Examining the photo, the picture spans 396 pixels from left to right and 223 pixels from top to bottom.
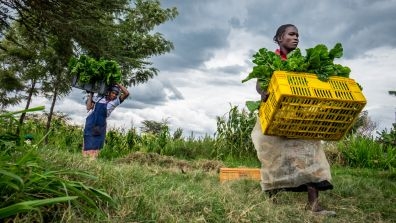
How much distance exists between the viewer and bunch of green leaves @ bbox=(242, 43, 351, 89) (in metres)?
4.15

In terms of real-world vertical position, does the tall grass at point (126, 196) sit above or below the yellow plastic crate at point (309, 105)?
below

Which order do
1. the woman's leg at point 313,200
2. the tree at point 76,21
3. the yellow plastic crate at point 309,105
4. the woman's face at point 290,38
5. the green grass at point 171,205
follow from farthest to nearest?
the tree at point 76,21 → the woman's face at point 290,38 → the woman's leg at point 313,200 → the yellow plastic crate at point 309,105 → the green grass at point 171,205

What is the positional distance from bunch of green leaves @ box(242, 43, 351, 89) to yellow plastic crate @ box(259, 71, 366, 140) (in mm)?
96

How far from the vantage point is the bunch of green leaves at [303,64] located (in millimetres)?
4148

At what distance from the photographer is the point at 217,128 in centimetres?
1195

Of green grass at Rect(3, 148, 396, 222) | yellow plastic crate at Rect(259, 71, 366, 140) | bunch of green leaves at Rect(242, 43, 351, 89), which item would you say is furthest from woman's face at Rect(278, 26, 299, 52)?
green grass at Rect(3, 148, 396, 222)

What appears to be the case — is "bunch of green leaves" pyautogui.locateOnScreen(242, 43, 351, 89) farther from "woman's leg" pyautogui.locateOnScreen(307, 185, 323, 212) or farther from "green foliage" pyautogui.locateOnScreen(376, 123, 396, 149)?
"green foliage" pyautogui.locateOnScreen(376, 123, 396, 149)

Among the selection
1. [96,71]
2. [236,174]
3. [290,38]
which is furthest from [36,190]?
[96,71]

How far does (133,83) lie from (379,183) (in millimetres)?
15877

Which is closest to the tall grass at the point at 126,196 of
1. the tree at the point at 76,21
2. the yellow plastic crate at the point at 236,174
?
the yellow plastic crate at the point at 236,174

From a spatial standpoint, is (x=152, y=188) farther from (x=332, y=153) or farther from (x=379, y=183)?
(x=332, y=153)

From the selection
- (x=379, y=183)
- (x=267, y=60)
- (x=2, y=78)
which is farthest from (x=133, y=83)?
(x=267, y=60)

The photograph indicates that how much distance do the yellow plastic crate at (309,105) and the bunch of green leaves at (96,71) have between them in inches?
161

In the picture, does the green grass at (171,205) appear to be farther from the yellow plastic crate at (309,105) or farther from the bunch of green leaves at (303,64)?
the bunch of green leaves at (303,64)
